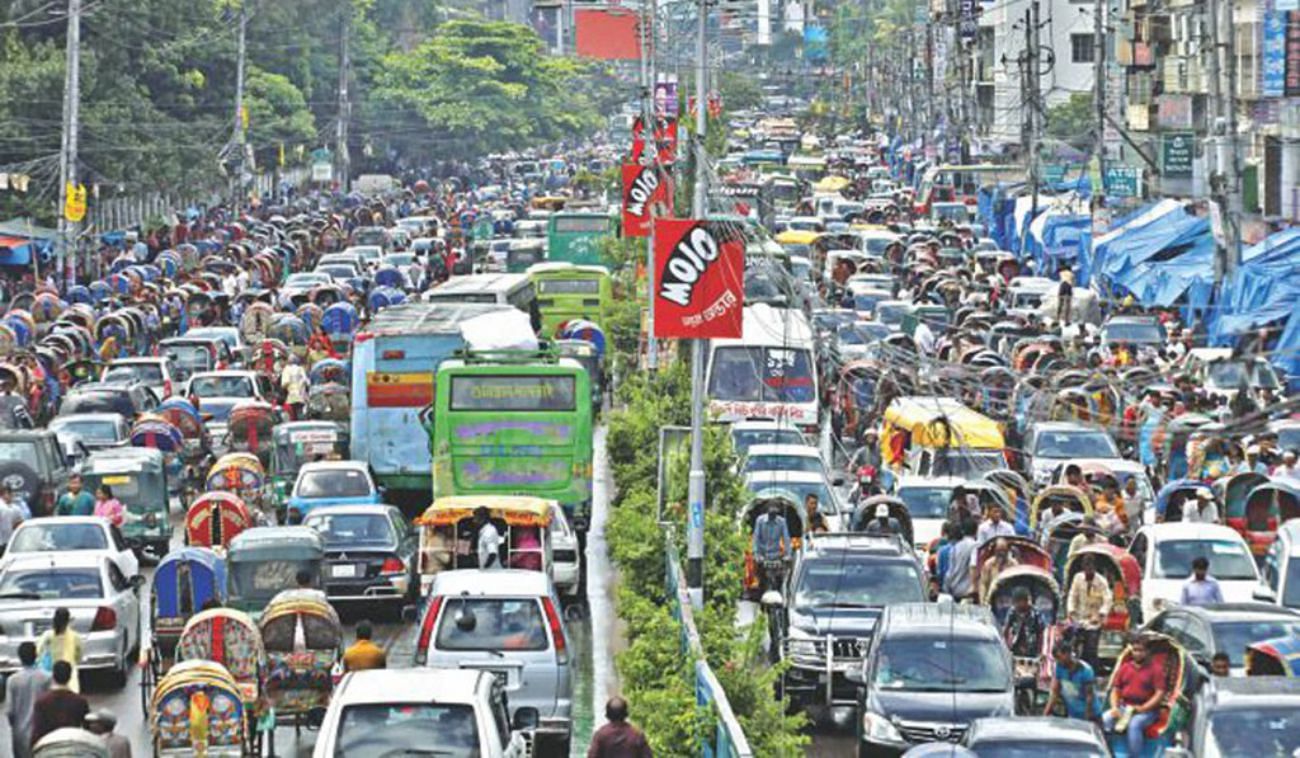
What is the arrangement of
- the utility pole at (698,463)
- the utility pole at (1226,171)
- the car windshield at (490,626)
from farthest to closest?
the utility pole at (1226,171) < the utility pole at (698,463) < the car windshield at (490,626)

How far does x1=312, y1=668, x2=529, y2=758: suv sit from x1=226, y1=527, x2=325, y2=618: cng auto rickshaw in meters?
9.57

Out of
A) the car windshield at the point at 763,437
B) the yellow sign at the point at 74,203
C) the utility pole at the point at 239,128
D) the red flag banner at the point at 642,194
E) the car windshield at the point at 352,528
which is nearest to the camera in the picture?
the car windshield at the point at 352,528

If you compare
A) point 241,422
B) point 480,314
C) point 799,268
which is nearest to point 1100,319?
point 799,268

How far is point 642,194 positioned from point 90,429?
9484mm

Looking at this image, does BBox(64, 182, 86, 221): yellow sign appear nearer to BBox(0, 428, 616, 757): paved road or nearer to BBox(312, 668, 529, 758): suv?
BBox(0, 428, 616, 757): paved road

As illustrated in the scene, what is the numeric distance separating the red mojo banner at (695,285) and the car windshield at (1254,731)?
7963mm

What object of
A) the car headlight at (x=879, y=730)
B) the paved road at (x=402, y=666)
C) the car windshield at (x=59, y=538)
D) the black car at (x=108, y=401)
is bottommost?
the paved road at (x=402, y=666)

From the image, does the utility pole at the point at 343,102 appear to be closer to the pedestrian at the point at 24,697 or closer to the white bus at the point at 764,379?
the white bus at the point at 764,379

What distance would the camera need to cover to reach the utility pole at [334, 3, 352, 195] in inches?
5290

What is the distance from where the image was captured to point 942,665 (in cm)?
2294

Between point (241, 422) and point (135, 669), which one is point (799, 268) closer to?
point (241, 422)

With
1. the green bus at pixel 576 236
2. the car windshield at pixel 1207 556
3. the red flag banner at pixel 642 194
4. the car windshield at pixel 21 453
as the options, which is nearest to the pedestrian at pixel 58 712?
the car windshield at pixel 1207 556

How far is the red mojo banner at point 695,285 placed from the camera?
86.4 ft

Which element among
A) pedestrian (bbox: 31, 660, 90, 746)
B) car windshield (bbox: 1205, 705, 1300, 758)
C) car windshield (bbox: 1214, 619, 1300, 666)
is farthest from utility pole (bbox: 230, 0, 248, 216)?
car windshield (bbox: 1205, 705, 1300, 758)
